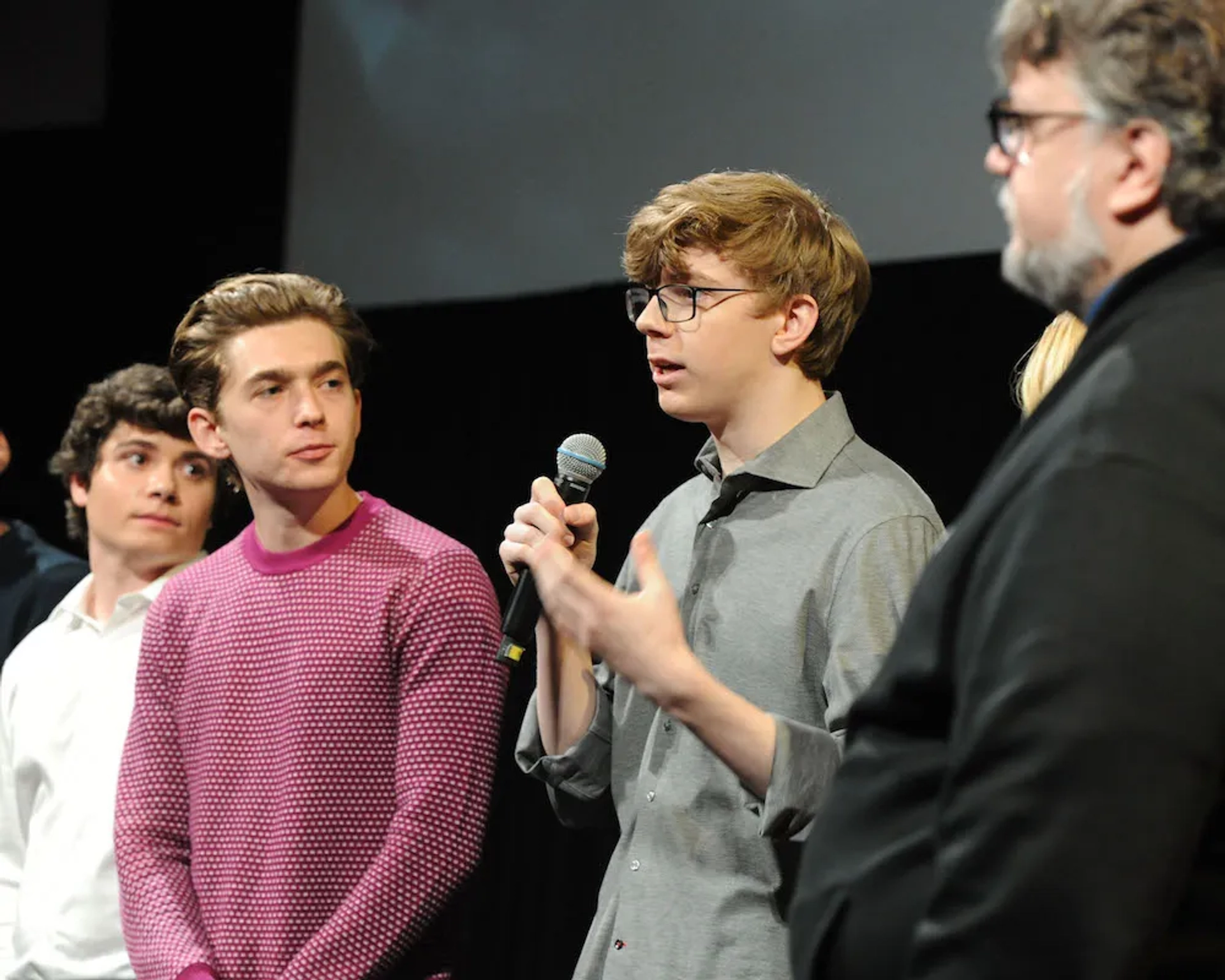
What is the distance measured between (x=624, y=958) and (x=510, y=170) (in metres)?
2.33

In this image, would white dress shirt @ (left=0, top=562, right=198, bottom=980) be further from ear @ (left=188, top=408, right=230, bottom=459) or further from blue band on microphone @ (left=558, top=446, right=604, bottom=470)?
blue band on microphone @ (left=558, top=446, right=604, bottom=470)

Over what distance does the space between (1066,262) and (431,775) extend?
131 centimetres

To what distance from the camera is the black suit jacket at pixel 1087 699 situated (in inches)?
33.5

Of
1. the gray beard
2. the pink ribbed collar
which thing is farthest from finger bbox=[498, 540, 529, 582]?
the gray beard

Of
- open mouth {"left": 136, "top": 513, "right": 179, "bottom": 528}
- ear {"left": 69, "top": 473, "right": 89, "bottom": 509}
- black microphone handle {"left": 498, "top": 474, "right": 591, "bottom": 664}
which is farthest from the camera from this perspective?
ear {"left": 69, "top": 473, "right": 89, "bottom": 509}

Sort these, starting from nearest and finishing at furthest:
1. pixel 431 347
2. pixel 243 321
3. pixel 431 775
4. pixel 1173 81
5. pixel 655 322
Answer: pixel 1173 81, pixel 655 322, pixel 431 775, pixel 243 321, pixel 431 347

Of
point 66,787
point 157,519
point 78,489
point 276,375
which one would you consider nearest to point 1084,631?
point 276,375

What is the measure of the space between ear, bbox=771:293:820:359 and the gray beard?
0.81 metres

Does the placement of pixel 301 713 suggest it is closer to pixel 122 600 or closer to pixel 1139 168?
pixel 122 600

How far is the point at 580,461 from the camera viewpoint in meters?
1.91

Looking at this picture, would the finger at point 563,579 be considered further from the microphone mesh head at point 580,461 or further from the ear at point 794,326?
the ear at point 794,326

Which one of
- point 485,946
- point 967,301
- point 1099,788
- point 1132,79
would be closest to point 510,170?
point 967,301

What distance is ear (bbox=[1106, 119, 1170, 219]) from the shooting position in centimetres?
102

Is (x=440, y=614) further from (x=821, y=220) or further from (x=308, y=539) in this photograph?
(x=821, y=220)
